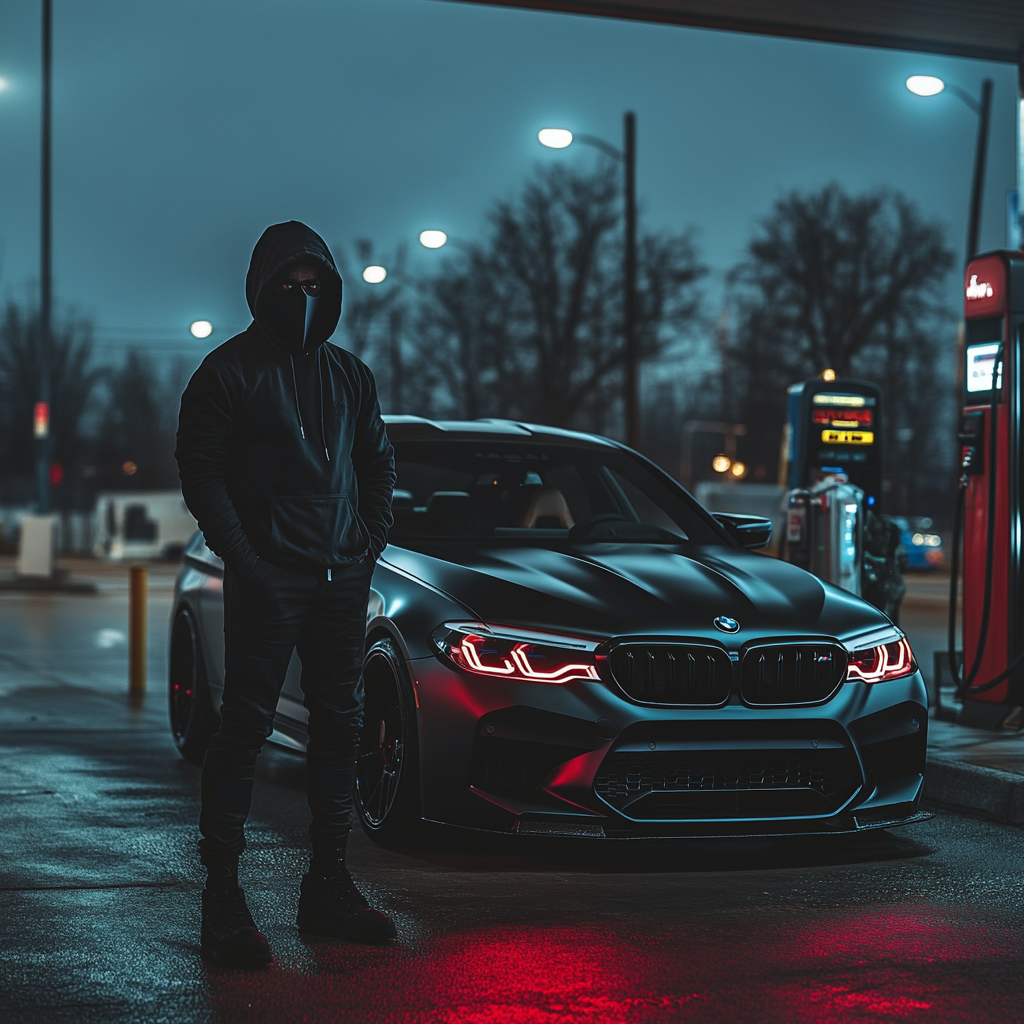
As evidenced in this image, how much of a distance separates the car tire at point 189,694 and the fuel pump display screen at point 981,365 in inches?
170

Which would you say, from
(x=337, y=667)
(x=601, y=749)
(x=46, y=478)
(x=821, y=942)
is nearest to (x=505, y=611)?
(x=601, y=749)

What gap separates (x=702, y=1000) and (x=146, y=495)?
44.6m

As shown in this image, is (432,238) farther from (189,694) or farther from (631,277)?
(189,694)

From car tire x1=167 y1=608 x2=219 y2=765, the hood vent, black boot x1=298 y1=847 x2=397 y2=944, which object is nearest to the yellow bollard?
car tire x1=167 y1=608 x2=219 y2=765

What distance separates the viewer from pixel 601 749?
17.3 ft

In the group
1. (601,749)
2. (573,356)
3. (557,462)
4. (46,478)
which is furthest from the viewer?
(573,356)

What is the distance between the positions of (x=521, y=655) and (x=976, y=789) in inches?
97.6

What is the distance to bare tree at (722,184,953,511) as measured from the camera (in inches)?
1933

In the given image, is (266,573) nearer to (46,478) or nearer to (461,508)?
(461,508)

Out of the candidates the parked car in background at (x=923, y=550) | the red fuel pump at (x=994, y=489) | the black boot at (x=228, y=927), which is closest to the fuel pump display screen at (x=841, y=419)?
the red fuel pump at (x=994, y=489)

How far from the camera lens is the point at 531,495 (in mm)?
7176

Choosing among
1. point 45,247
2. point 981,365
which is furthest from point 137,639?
point 45,247

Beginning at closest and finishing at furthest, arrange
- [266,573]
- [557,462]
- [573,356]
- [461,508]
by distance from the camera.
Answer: [266,573]
[461,508]
[557,462]
[573,356]

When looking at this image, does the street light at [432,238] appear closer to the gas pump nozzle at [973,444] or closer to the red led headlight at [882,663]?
the gas pump nozzle at [973,444]
